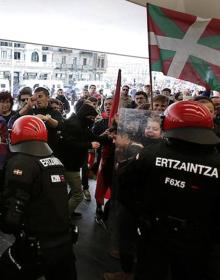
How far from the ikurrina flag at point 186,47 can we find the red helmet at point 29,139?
167 cm

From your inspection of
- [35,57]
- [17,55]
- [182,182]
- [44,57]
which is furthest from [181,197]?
[44,57]

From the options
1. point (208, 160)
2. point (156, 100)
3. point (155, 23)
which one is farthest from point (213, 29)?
point (208, 160)

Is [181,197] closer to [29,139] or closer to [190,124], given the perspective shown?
[190,124]

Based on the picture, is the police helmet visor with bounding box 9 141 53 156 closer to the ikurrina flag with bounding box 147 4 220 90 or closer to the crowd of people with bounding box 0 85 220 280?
the crowd of people with bounding box 0 85 220 280

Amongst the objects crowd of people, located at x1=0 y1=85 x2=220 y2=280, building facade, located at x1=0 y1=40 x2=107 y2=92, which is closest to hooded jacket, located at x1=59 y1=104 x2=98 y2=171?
crowd of people, located at x1=0 y1=85 x2=220 y2=280

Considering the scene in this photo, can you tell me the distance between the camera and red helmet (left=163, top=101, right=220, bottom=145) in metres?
1.68

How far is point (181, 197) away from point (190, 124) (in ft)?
1.21

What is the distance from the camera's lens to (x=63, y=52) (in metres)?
10.3

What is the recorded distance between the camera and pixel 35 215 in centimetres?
163

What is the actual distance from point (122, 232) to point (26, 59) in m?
8.73

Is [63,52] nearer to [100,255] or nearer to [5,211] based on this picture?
[100,255]

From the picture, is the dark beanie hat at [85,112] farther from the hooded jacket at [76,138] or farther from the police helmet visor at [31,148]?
the police helmet visor at [31,148]

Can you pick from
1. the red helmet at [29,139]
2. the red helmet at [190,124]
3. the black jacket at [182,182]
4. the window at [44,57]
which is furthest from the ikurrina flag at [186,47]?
the window at [44,57]

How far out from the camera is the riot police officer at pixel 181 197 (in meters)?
1.66
